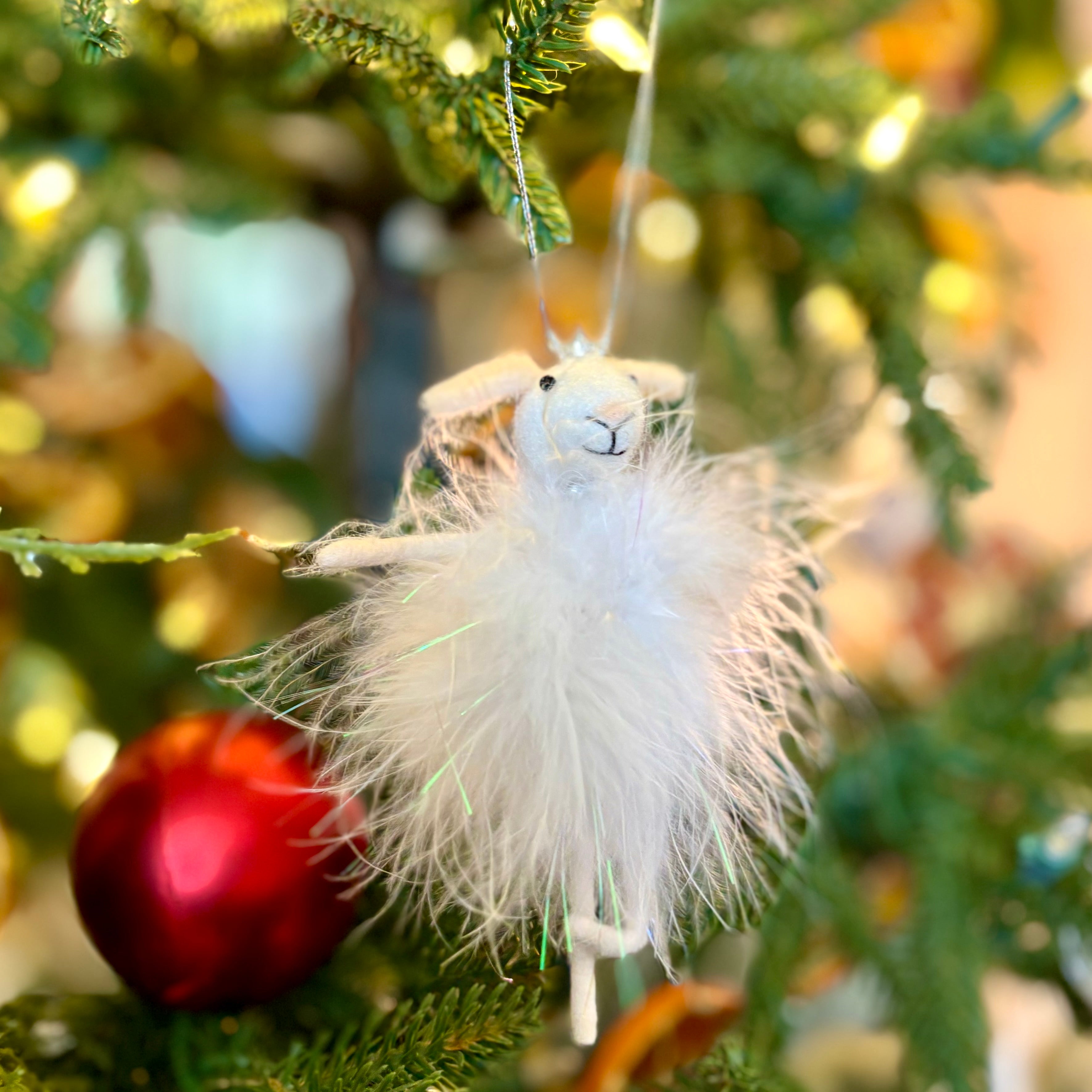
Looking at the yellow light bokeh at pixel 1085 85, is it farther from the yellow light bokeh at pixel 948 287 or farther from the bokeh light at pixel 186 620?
the bokeh light at pixel 186 620

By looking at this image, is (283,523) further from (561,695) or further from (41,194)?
(561,695)

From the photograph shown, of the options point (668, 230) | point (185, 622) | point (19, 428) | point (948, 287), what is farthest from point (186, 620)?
point (948, 287)

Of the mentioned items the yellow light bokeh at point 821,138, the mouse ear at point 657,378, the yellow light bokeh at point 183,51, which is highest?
the yellow light bokeh at point 183,51

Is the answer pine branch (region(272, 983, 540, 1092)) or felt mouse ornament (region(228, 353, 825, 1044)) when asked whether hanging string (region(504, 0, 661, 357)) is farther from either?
pine branch (region(272, 983, 540, 1092))

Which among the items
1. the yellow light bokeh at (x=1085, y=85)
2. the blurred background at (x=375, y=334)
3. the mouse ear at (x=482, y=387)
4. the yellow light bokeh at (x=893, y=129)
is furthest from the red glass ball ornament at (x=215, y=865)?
the yellow light bokeh at (x=1085, y=85)

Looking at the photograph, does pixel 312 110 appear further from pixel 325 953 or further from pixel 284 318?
pixel 325 953

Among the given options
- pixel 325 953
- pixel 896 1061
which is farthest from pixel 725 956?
pixel 325 953
